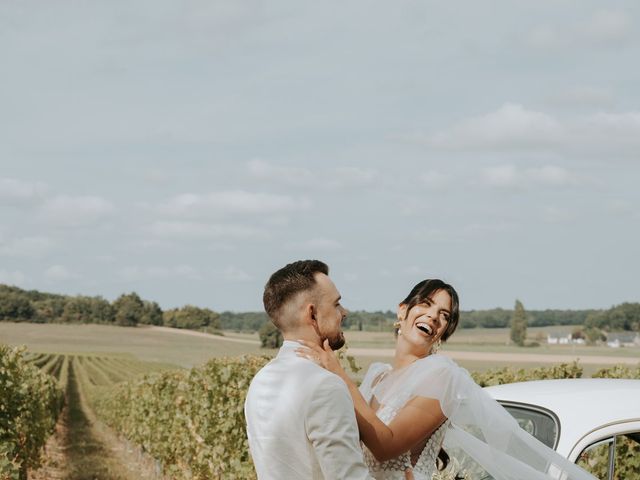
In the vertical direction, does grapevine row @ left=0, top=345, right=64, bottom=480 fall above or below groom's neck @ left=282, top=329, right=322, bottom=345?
below

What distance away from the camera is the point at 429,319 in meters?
3.81

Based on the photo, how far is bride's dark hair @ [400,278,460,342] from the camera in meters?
3.84

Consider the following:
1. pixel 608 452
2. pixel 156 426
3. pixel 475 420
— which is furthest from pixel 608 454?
pixel 156 426

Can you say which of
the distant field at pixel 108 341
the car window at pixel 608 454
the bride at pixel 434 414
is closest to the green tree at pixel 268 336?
the distant field at pixel 108 341

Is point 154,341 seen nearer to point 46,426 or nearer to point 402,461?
point 46,426

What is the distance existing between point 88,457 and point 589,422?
23.1 metres

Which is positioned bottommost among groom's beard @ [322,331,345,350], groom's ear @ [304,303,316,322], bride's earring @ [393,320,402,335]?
groom's beard @ [322,331,345,350]

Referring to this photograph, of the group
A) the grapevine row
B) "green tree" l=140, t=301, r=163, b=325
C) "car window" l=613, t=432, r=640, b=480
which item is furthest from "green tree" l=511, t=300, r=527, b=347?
"car window" l=613, t=432, r=640, b=480

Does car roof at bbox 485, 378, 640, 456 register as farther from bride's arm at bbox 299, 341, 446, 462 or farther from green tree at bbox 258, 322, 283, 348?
green tree at bbox 258, 322, 283, 348

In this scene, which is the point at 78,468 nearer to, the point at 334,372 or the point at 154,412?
the point at 154,412

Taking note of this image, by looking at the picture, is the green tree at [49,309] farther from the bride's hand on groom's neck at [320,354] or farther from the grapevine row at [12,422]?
the bride's hand on groom's neck at [320,354]

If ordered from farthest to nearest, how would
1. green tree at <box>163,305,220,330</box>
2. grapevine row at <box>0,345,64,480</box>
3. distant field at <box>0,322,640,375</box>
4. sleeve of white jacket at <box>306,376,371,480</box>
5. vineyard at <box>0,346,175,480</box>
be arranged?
green tree at <box>163,305,220,330</box> < distant field at <box>0,322,640,375</box> < vineyard at <box>0,346,175,480</box> < grapevine row at <box>0,345,64,480</box> < sleeve of white jacket at <box>306,376,371,480</box>

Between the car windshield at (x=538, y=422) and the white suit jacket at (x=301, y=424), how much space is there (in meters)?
2.05

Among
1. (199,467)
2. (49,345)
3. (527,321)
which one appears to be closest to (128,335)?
(49,345)
